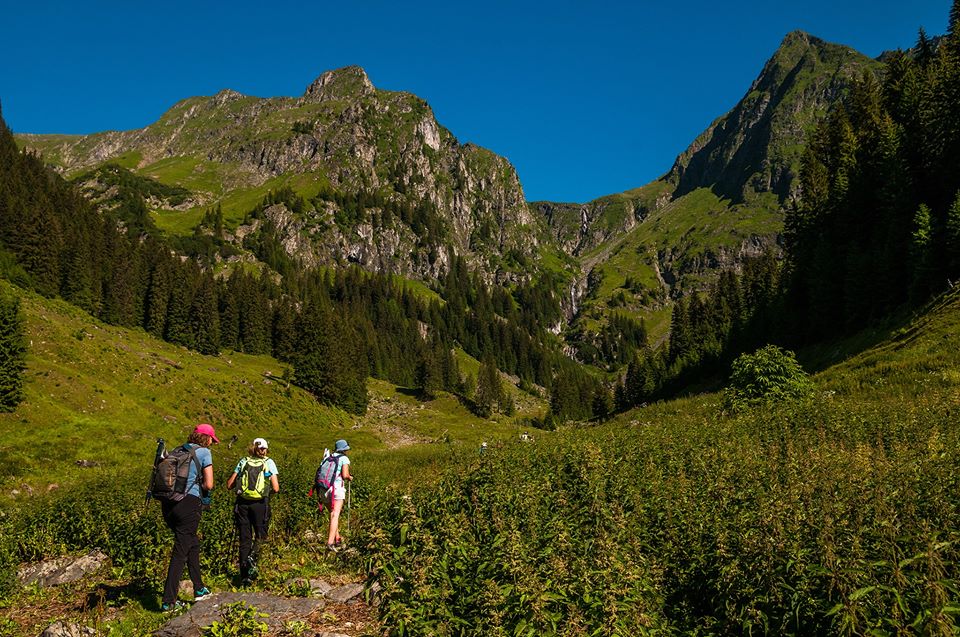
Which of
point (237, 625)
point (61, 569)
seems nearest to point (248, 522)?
point (237, 625)

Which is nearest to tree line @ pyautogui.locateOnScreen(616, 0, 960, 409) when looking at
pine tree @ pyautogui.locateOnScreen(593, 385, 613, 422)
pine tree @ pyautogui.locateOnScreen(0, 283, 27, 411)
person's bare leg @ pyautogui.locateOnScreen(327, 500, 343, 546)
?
pine tree @ pyautogui.locateOnScreen(593, 385, 613, 422)

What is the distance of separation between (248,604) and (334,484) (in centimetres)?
567

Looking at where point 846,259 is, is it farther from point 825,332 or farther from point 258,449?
point 258,449

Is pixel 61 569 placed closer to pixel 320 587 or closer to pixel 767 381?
pixel 320 587

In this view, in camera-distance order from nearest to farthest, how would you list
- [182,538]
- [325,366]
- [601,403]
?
[182,538], [325,366], [601,403]

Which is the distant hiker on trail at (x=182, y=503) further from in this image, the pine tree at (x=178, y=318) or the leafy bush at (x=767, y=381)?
the pine tree at (x=178, y=318)

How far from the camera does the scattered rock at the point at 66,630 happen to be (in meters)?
8.45

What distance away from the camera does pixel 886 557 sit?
554cm

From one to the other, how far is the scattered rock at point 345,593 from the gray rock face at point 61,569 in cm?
713

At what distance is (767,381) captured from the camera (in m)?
28.6

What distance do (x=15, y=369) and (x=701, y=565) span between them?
46.0m

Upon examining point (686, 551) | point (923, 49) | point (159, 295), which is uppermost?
point (923, 49)

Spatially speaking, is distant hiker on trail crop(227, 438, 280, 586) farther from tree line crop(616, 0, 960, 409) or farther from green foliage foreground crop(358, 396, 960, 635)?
tree line crop(616, 0, 960, 409)

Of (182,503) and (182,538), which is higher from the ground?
(182,503)
